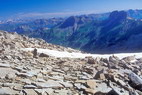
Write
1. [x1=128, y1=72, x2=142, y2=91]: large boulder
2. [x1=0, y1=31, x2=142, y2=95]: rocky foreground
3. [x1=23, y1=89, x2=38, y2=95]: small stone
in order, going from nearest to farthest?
[x1=23, y1=89, x2=38, y2=95]: small stone → [x1=0, y1=31, x2=142, y2=95]: rocky foreground → [x1=128, y1=72, x2=142, y2=91]: large boulder

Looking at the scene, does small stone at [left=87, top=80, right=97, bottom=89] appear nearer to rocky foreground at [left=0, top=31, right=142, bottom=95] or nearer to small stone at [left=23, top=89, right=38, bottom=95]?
rocky foreground at [left=0, top=31, right=142, bottom=95]

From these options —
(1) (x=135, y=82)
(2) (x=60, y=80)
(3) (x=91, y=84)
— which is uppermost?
(2) (x=60, y=80)

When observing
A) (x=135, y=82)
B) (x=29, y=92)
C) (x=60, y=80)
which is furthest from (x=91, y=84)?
(x=29, y=92)

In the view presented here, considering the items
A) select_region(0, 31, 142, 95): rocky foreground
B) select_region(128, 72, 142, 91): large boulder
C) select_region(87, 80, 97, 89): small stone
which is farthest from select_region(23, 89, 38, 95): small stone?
select_region(128, 72, 142, 91): large boulder

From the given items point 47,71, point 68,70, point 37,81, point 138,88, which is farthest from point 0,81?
point 138,88

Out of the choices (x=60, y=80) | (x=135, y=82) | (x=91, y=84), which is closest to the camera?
(x=91, y=84)

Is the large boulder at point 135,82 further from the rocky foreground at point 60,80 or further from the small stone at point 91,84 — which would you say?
the small stone at point 91,84

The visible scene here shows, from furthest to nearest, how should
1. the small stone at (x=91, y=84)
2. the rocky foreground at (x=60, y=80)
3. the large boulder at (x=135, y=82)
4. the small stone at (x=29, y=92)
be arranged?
the large boulder at (x=135, y=82) → the small stone at (x=91, y=84) → the rocky foreground at (x=60, y=80) → the small stone at (x=29, y=92)

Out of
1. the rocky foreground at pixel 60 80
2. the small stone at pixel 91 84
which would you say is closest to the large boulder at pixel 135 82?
the rocky foreground at pixel 60 80

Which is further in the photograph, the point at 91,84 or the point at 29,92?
the point at 91,84

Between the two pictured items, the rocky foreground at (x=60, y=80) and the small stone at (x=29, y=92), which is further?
the rocky foreground at (x=60, y=80)

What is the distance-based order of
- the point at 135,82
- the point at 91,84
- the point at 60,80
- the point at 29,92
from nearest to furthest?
the point at 29,92 < the point at 91,84 < the point at 60,80 < the point at 135,82

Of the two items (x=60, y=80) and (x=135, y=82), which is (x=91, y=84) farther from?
(x=135, y=82)

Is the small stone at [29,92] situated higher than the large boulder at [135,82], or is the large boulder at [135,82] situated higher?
the small stone at [29,92]
